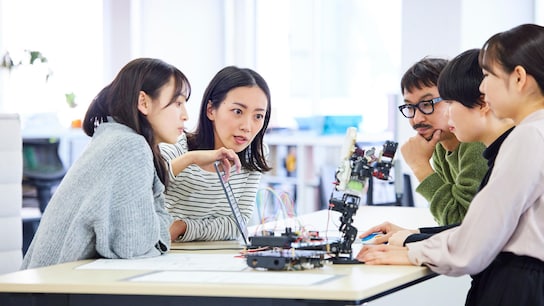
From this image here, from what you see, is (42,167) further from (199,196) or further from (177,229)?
(177,229)

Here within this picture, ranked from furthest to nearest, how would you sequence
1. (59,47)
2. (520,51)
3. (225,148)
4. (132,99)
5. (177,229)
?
(59,47)
(225,148)
(177,229)
(132,99)
(520,51)

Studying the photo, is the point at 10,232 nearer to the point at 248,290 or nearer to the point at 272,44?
the point at 248,290

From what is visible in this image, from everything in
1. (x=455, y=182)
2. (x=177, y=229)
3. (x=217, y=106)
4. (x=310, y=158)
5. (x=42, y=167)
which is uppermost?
(x=217, y=106)

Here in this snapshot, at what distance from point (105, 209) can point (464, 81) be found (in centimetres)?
105

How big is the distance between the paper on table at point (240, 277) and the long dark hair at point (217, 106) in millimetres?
1104

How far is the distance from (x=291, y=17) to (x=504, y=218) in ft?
21.5

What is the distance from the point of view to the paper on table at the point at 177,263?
6.57 feet

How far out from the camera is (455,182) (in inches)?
111

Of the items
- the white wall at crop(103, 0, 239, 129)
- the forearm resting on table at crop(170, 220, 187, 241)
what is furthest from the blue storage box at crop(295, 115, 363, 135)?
the forearm resting on table at crop(170, 220, 187, 241)

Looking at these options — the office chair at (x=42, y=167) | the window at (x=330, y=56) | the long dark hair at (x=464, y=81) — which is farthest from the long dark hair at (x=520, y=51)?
the office chair at (x=42, y=167)

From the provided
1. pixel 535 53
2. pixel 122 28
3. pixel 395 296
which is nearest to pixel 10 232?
pixel 395 296

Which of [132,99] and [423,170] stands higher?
[132,99]

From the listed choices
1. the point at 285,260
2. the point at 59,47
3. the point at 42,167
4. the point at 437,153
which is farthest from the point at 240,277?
the point at 59,47

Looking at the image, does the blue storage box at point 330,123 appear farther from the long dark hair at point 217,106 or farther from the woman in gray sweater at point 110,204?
the woman in gray sweater at point 110,204
